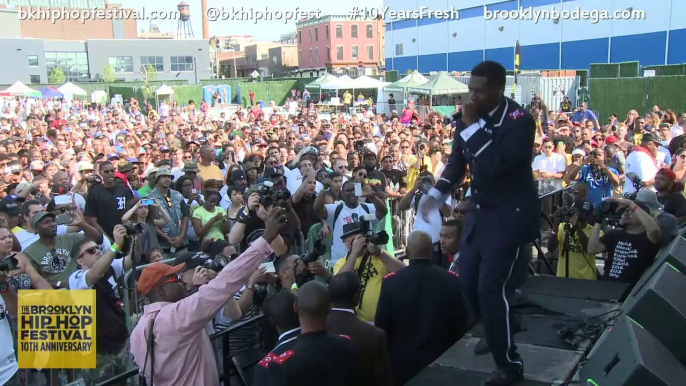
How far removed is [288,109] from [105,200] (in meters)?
26.6

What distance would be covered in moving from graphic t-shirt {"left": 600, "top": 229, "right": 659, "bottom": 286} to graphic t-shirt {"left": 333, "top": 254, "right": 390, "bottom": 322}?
7.43ft

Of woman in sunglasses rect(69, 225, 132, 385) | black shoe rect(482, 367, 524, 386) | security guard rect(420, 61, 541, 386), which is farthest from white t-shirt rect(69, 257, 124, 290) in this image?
black shoe rect(482, 367, 524, 386)

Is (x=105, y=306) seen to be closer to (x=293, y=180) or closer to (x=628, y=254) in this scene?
(x=293, y=180)

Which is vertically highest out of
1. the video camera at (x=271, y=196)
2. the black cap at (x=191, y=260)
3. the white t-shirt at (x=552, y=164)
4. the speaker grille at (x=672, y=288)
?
the video camera at (x=271, y=196)

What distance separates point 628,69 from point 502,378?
79.5ft

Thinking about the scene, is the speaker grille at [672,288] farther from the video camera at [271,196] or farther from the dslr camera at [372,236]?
the video camera at [271,196]

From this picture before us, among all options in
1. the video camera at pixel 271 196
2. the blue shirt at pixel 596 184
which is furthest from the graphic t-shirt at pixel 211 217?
the blue shirt at pixel 596 184

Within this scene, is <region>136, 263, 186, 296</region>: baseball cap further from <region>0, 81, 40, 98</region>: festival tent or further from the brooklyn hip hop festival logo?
<region>0, 81, 40, 98</region>: festival tent

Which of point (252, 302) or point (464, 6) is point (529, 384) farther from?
point (464, 6)

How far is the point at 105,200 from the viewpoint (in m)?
7.86

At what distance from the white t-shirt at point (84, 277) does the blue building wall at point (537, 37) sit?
30.7 meters

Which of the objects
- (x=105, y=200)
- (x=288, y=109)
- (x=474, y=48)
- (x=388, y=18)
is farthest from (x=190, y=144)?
(x=388, y=18)

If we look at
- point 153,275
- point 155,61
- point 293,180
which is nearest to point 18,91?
point 293,180

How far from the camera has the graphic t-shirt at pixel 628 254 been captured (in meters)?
5.77
